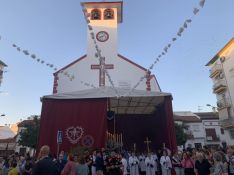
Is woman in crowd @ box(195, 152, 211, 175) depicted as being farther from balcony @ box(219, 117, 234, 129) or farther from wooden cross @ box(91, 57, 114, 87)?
balcony @ box(219, 117, 234, 129)

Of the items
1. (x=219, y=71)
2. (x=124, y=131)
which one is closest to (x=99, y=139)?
(x=124, y=131)

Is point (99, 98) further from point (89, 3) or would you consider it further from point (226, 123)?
point (226, 123)

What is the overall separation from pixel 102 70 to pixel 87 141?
10.0m

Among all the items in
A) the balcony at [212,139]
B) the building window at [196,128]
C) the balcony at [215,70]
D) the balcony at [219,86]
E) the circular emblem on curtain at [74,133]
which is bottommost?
the circular emblem on curtain at [74,133]

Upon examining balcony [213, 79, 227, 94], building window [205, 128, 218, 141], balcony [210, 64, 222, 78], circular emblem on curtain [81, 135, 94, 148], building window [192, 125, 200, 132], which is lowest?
circular emblem on curtain [81, 135, 94, 148]

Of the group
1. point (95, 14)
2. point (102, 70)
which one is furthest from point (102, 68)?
point (95, 14)

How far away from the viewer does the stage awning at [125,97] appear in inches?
527

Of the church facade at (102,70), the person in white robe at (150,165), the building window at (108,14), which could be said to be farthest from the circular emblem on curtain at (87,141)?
the building window at (108,14)

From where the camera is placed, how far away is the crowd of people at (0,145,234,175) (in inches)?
193

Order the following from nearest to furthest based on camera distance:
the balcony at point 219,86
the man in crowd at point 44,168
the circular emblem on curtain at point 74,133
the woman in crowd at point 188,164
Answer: the man in crowd at point 44,168 < the woman in crowd at point 188,164 < the circular emblem on curtain at point 74,133 < the balcony at point 219,86

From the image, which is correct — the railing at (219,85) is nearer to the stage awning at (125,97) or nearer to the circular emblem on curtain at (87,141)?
the stage awning at (125,97)

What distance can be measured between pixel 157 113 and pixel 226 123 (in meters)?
16.2

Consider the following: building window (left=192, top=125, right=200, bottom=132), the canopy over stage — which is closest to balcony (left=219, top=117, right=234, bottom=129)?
building window (left=192, top=125, right=200, bottom=132)

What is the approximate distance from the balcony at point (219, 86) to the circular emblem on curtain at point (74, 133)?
25533 mm
